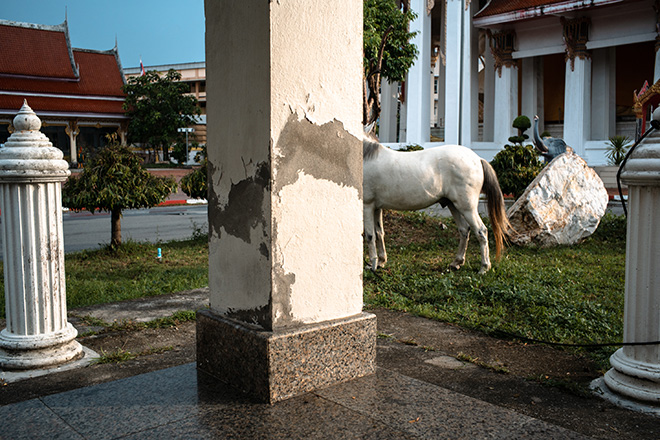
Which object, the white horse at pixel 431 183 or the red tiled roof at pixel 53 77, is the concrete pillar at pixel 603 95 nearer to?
the white horse at pixel 431 183

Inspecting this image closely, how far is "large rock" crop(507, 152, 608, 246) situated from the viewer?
28.8ft

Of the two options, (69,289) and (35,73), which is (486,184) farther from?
(35,73)

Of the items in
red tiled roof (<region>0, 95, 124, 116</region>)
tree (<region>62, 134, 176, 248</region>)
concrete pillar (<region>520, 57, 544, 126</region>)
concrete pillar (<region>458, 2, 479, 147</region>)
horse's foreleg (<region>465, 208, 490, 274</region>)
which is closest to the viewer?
horse's foreleg (<region>465, 208, 490, 274</region>)

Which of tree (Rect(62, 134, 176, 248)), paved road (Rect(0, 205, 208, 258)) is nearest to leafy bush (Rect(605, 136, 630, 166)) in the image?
paved road (Rect(0, 205, 208, 258))

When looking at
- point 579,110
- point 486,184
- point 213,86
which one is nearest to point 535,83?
point 579,110

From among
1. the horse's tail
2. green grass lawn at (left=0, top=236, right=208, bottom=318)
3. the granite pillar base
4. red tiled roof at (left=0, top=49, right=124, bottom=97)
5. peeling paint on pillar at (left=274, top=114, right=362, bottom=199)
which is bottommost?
green grass lawn at (left=0, top=236, right=208, bottom=318)

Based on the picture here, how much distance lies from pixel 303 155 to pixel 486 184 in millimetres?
4768

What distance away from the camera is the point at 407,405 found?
2.73 m

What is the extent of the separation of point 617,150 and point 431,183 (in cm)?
1445

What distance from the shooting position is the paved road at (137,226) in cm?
1160

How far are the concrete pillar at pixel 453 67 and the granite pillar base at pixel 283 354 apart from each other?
2041 cm

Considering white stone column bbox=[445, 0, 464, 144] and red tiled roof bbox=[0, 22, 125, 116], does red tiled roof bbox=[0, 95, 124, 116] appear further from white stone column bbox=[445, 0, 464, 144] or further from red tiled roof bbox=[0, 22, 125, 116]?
white stone column bbox=[445, 0, 464, 144]

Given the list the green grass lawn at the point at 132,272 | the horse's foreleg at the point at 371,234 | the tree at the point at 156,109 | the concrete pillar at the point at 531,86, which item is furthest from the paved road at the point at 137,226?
the tree at the point at 156,109

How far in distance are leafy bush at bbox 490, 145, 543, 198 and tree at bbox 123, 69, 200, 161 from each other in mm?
29356
